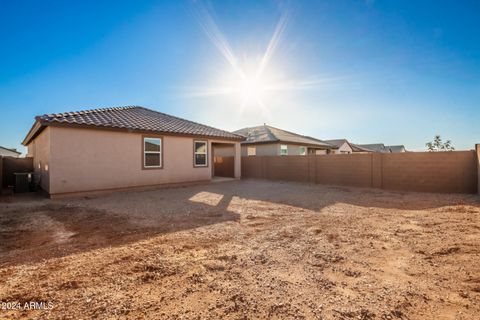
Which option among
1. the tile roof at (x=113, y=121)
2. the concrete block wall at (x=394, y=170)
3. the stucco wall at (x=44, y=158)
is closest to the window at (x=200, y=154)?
the tile roof at (x=113, y=121)

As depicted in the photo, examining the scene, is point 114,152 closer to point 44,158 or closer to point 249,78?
point 44,158

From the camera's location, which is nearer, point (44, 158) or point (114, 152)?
point (44, 158)

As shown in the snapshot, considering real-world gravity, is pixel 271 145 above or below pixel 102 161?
above

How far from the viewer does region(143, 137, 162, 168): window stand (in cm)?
1029

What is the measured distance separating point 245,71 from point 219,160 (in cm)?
838

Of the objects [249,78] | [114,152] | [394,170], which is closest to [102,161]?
[114,152]

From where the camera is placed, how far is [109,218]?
5.55 meters

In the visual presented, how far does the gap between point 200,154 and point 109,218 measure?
7352mm

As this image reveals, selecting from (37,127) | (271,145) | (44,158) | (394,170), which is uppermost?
(37,127)

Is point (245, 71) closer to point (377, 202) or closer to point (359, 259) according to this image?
point (377, 202)

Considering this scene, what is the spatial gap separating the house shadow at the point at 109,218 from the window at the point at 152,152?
6.24ft

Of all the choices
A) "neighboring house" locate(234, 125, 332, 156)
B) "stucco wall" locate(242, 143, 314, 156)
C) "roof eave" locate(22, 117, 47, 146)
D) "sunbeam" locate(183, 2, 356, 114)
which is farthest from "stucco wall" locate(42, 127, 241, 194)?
"stucco wall" locate(242, 143, 314, 156)

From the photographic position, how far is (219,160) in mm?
17625

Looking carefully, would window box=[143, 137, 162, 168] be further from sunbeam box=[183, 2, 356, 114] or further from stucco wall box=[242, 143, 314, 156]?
stucco wall box=[242, 143, 314, 156]
